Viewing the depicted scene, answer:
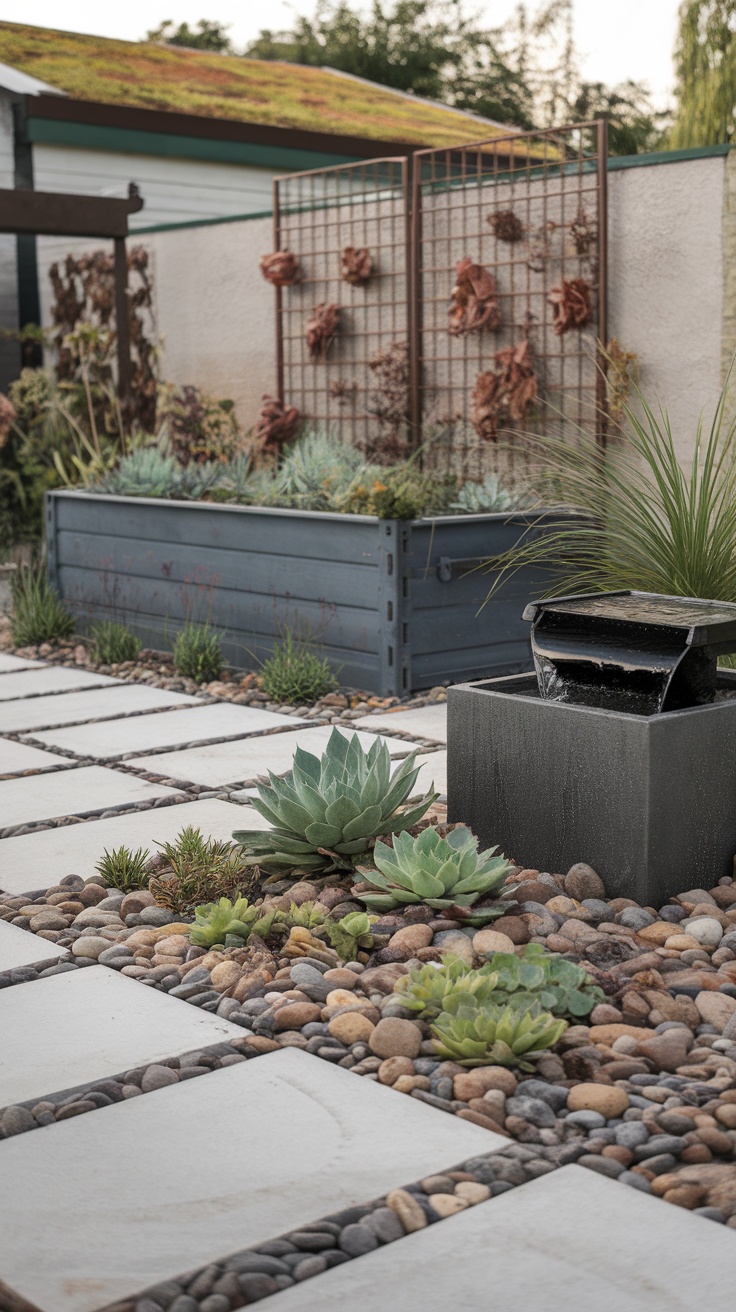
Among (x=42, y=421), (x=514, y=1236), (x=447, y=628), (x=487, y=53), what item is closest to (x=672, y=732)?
(x=514, y=1236)

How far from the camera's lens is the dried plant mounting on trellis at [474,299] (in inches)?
274

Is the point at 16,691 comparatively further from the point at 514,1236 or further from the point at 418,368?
the point at 514,1236

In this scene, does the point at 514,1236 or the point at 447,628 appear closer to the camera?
the point at 514,1236

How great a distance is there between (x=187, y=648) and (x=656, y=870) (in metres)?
3.19

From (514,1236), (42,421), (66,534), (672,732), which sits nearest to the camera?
(514,1236)

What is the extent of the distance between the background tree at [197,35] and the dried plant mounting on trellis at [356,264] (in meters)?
18.9

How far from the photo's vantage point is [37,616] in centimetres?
659

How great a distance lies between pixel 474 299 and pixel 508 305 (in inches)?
7.0

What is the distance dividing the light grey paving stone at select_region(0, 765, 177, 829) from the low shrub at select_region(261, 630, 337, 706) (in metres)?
1.12

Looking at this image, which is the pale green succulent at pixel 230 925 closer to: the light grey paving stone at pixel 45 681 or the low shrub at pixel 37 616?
the light grey paving stone at pixel 45 681

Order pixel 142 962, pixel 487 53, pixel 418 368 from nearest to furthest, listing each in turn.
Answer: pixel 142 962 < pixel 418 368 < pixel 487 53

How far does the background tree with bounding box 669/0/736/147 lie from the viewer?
1553cm

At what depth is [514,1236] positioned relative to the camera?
1708 millimetres

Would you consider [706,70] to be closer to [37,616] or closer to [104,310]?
[104,310]
